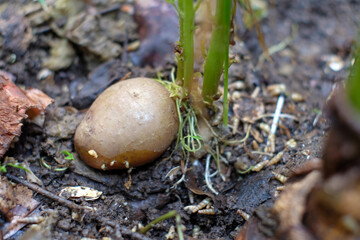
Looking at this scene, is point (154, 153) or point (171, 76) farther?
point (171, 76)

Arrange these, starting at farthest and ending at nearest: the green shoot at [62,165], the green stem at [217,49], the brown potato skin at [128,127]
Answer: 1. the green shoot at [62,165]
2. the brown potato skin at [128,127]
3. the green stem at [217,49]

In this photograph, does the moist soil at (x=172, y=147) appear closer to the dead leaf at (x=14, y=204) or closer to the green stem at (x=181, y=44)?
the dead leaf at (x=14, y=204)

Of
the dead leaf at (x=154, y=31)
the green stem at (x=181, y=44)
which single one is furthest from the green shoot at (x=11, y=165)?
the dead leaf at (x=154, y=31)

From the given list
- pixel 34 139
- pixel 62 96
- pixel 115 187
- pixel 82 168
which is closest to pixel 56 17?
pixel 62 96

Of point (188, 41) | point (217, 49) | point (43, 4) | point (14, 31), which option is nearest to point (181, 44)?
point (188, 41)

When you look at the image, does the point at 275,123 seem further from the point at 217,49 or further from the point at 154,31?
the point at 154,31

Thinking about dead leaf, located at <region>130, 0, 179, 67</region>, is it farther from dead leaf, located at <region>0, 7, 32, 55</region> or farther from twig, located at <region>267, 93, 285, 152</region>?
twig, located at <region>267, 93, 285, 152</region>

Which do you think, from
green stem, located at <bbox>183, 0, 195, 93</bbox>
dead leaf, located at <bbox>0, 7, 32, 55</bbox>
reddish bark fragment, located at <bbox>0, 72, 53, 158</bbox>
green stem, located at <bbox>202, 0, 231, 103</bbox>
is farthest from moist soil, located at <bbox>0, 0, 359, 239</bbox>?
green stem, located at <bbox>183, 0, 195, 93</bbox>

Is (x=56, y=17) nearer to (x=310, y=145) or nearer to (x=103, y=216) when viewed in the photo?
(x=103, y=216)
